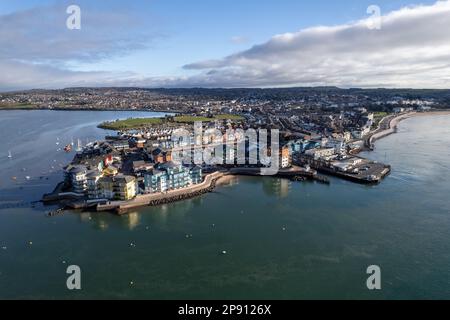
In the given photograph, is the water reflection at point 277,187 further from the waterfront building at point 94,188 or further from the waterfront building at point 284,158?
the waterfront building at point 94,188

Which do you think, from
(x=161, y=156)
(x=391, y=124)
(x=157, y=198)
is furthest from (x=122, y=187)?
(x=391, y=124)

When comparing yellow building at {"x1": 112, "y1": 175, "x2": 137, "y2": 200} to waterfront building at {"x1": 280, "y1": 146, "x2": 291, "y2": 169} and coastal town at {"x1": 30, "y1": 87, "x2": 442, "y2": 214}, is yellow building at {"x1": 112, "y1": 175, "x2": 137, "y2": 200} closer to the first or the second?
coastal town at {"x1": 30, "y1": 87, "x2": 442, "y2": 214}

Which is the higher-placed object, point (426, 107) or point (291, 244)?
point (426, 107)

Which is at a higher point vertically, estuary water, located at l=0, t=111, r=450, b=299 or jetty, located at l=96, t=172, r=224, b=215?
jetty, located at l=96, t=172, r=224, b=215

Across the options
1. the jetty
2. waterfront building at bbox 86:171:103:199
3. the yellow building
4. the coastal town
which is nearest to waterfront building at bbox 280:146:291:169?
the coastal town

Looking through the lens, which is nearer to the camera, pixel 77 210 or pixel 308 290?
pixel 308 290

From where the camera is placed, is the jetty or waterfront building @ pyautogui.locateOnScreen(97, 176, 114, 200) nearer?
the jetty

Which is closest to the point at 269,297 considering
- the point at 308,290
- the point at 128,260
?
the point at 308,290
